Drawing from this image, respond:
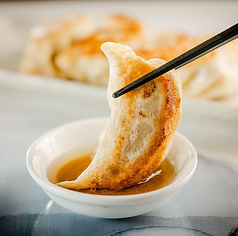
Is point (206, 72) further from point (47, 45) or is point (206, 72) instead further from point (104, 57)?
point (47, 45)

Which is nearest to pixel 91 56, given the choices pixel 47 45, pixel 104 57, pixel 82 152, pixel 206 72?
pixel 104 57

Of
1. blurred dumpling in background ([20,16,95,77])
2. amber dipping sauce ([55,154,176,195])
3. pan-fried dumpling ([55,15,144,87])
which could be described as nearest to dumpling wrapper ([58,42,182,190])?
amber dipping sauce ([55,154,176,195])

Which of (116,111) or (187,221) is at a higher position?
(116,111)

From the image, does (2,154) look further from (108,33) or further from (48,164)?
(108,33)

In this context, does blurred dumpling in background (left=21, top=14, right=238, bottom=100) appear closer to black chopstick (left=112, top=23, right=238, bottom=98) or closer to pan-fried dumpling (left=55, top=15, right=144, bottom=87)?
pan-fried dumpling (left=55, top=15, right=144, bottom=87)

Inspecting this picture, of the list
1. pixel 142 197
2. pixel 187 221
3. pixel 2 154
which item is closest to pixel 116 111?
pixel 142 197
